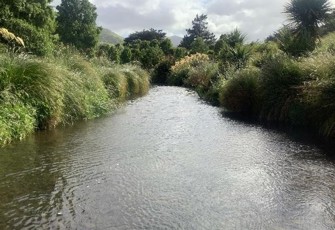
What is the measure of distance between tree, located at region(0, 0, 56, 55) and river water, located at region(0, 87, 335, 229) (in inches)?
283

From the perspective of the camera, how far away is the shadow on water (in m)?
8.88

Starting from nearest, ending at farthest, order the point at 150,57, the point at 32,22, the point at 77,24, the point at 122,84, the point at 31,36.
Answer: the point at 31,36
the point at 32,22
the point at 122,84
the point at 77,24
the point at 150,57

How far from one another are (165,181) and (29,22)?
1327 cm

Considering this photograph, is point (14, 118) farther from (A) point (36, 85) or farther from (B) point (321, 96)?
(B) point (321, 96)

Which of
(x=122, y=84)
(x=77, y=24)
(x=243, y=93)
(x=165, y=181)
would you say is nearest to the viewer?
(x=165, y=181)

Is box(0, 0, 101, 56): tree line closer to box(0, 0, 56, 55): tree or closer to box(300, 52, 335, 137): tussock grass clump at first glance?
box(0, 0, 56, 55): tree

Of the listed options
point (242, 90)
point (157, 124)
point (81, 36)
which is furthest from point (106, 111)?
point (81, 36)

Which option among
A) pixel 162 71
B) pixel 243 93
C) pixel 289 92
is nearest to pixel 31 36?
pixel 243 93

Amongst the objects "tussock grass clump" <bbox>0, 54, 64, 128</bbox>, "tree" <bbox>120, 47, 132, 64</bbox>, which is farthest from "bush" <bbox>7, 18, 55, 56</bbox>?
"tree" <bbox>120, 47, 132, 64</bbox>

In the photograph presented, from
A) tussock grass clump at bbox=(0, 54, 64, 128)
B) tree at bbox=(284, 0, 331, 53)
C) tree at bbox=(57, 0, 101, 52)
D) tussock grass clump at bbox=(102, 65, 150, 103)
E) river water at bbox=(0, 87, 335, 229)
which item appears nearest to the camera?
river water at bbox=(0, 87, 335, 229)

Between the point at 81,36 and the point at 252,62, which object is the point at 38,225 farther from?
the point at 81,36

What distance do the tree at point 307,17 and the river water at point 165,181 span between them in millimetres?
8342

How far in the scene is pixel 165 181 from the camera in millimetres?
6387

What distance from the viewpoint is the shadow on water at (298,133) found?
8875mm
